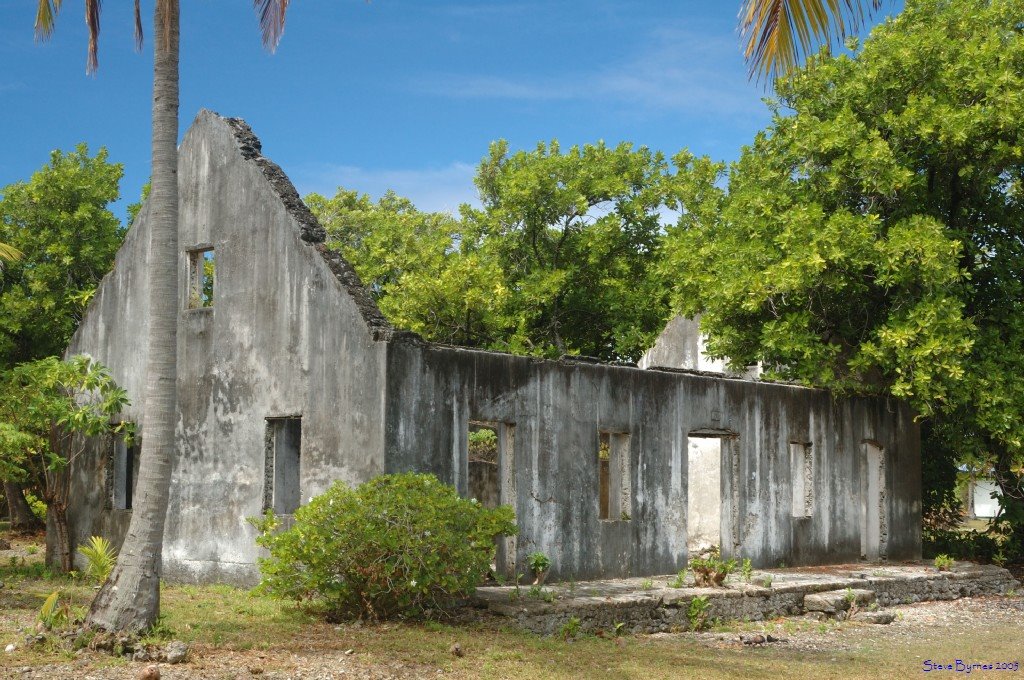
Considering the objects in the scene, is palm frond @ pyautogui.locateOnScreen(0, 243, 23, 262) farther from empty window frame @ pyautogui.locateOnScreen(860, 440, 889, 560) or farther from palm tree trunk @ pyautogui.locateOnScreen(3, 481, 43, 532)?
empty window frame @ pyautogui.locateOnScreen(860, 440, 889, 560)

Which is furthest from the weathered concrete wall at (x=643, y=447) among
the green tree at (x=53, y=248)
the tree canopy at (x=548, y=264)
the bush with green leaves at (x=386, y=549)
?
the green tree at (x=53, y=248)

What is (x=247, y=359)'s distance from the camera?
15.1 m

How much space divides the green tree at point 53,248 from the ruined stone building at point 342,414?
7.35 m

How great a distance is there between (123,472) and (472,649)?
8.48 m

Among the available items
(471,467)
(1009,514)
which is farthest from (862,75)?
(471,467)

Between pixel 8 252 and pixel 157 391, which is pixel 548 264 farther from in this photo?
pixel 157 391

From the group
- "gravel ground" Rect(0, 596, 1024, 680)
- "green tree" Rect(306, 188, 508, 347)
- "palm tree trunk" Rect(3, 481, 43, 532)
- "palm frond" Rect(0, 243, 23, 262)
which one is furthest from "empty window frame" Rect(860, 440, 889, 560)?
"palm tree trunk" Rect(3, 481, 43, 532)

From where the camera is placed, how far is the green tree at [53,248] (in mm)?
24359

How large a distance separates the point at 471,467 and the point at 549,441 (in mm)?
7518

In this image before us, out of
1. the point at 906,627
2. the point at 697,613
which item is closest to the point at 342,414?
the point at 697,613

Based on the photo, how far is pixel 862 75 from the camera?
19.4 m

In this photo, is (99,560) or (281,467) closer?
(99,560)

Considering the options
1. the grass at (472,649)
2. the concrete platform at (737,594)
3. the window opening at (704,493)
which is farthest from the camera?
the window opening at (704,493)

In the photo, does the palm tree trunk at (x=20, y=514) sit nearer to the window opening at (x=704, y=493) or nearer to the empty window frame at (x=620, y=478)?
the window opening at (x=704, y=493)
